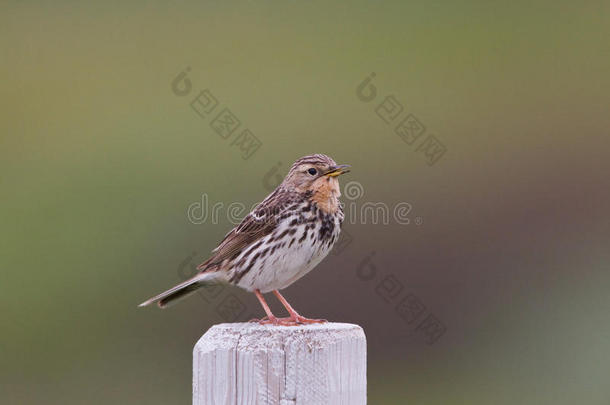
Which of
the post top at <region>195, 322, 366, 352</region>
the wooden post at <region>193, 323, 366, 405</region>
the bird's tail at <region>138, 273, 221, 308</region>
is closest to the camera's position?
the wooden post at <region>193, 323, 366, 405</region>

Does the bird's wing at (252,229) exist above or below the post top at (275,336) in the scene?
above

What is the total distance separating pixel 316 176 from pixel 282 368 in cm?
248

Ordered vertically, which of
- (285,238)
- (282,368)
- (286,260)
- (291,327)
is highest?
(285,238)

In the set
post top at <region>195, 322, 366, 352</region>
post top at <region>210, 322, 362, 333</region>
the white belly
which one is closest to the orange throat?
the white belly

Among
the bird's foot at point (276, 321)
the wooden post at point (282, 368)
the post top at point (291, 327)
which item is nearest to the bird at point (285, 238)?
the bird's foot at point (276, 321)

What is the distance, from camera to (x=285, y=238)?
6969 mm

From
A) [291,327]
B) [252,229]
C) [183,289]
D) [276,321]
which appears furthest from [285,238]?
[291,327]

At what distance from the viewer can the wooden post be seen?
15.7 ft

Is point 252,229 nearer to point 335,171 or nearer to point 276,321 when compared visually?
point 335,171

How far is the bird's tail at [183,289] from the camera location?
6668mm

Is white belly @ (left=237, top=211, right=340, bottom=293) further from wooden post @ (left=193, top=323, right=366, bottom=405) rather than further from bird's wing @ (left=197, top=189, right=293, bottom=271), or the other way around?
wooden post @ (left=193, top=323, right=366, bottom=405)

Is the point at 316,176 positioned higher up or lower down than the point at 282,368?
A: higher up

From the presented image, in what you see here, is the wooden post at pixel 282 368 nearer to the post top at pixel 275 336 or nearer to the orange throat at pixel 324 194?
the post top at pixel 275 336

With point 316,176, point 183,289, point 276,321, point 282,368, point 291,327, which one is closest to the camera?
point 282,368
